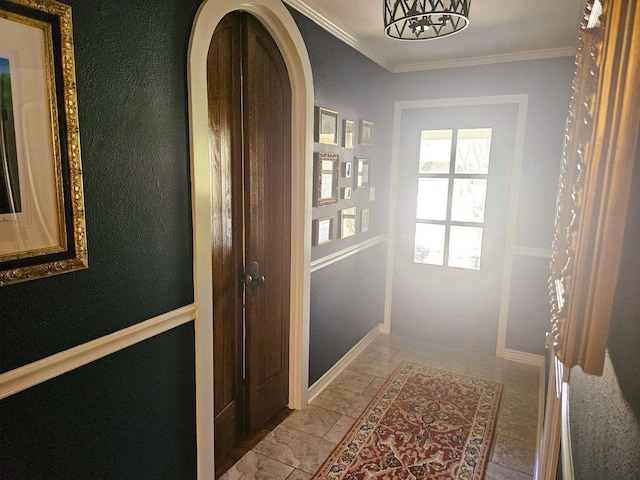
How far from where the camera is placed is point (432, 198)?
378 centimetres

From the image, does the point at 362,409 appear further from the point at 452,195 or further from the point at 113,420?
the point at 452,195

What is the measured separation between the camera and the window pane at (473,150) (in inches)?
139

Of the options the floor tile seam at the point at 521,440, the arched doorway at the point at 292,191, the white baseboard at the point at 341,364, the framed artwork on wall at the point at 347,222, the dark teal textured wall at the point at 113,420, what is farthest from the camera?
the framed artwork on wall at the point at 347,222

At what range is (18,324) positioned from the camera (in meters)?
1.23

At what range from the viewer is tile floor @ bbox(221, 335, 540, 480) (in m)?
2.25

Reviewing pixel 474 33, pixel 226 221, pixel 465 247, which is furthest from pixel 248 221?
pixel 465 247

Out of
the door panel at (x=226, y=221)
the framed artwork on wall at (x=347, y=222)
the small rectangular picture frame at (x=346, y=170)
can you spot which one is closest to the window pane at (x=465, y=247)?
the framed artwork on wall at (x=347, y=222)

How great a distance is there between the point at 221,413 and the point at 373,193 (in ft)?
6.98

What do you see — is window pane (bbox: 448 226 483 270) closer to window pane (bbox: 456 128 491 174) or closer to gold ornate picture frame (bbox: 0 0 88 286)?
window pane (bbox: 456 128 491 174)

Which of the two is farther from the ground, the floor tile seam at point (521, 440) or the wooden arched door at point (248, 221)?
the wooden arched door at point (248, 221)

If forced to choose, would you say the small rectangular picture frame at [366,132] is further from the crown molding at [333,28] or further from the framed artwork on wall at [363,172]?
the crown molding at [333,28]

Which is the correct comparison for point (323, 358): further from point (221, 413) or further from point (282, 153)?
point (282, 153)

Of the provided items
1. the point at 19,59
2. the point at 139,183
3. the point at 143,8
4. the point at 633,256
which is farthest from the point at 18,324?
the point at 633,256

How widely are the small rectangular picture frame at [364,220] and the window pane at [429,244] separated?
0.61 meters
